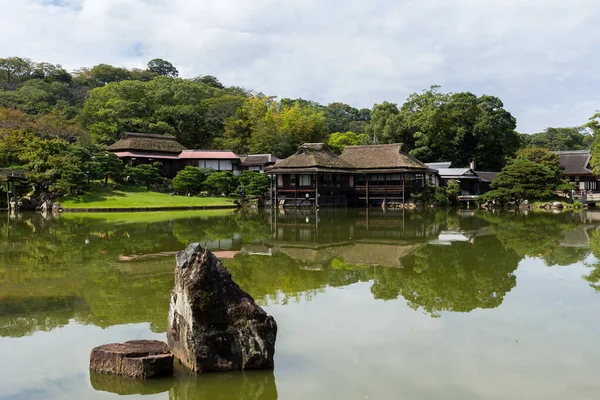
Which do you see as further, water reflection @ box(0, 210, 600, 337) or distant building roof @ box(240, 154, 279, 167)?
distant building roof @ box(240, 154, 279, 167)

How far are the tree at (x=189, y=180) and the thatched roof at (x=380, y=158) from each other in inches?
507

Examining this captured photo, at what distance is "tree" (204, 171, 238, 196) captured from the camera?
41.6 meters

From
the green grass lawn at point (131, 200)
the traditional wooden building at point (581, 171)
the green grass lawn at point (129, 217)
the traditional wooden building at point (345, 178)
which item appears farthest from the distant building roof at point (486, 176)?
the green grass lawn at point (129, 217)

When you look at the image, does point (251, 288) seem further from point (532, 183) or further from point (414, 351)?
point (532, 183)

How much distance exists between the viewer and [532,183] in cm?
3778

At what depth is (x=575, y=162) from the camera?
165ft

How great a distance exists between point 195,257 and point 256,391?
180cm

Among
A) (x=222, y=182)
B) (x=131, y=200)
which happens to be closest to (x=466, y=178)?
(x=222, y=182)

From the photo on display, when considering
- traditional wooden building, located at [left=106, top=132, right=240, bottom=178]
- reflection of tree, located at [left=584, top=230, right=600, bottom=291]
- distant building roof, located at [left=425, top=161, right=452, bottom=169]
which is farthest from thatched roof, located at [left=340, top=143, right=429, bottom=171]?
reflection of tree, located at [left=584, top=230, right=600, bottom=291]

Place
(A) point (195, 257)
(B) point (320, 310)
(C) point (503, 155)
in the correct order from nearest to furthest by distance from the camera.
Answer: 1. (A) point (195, 257)
2. (B) point (320, 310)
3. (C) point (503, 155)

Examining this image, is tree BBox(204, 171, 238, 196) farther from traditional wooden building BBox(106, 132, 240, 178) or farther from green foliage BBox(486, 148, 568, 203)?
green foliage BBox(486, 148, 568, 203)

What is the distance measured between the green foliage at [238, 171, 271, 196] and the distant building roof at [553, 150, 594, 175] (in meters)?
31.4

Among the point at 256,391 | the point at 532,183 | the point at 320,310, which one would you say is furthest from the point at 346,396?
the point at 532,183

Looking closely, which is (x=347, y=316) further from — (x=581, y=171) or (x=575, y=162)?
(x=575, y=162)
